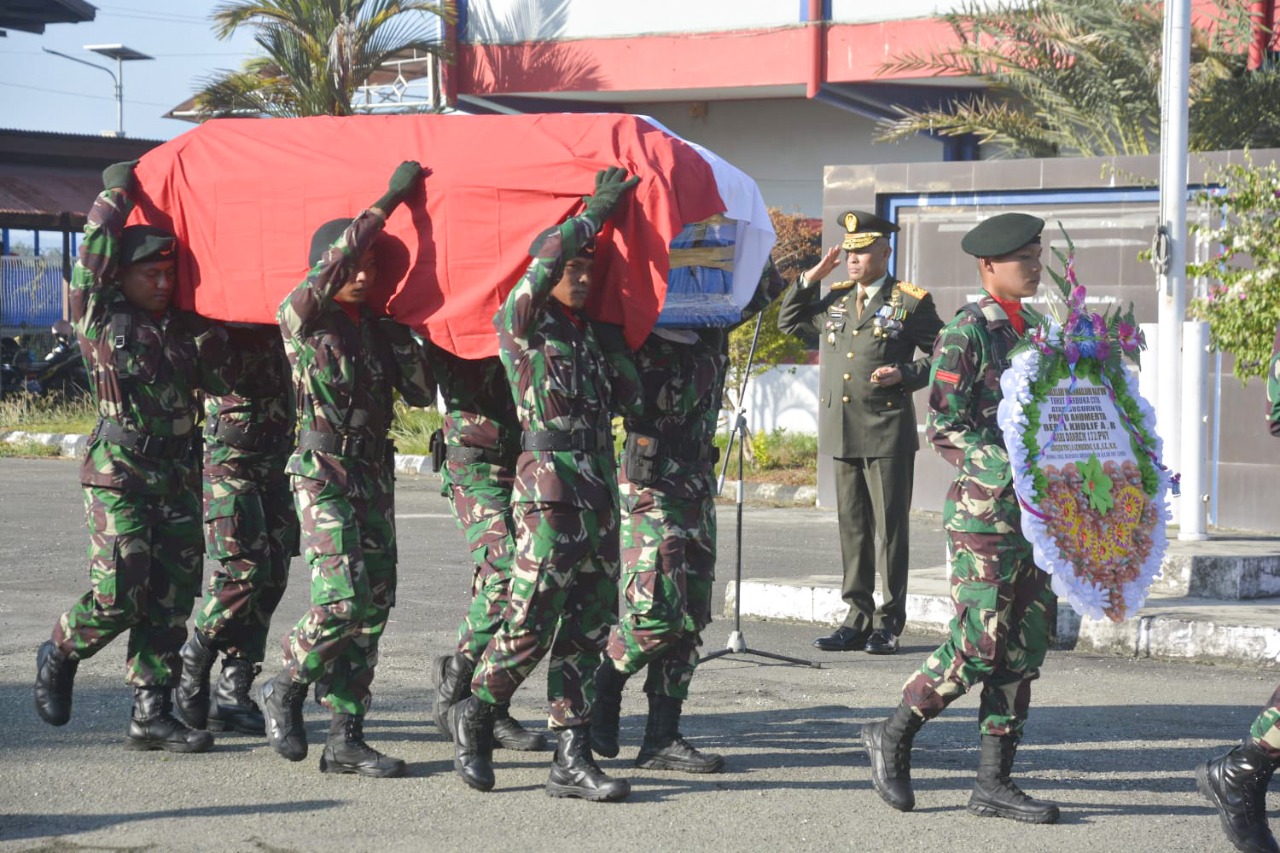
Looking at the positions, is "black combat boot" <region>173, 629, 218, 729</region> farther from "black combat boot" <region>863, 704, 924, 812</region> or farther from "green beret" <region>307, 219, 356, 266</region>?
"black combat boot" <region>863, 704, 924, 812</region>

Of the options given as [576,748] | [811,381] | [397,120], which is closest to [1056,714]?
[576,748]

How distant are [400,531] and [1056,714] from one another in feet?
21.1

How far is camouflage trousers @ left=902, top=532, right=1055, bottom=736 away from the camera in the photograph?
4.96 m

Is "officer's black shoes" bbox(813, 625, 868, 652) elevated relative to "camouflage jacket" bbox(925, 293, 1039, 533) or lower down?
lower down

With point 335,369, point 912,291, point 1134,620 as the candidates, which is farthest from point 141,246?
point 1134,620

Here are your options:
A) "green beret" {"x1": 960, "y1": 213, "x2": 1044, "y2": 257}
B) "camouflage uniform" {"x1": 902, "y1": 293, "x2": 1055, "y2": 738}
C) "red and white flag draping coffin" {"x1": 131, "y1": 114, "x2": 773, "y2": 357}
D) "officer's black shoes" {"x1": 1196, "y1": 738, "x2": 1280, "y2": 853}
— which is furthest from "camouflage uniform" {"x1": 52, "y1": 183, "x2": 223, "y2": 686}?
"officer's black shoes" {"x1": 1196, "y1": 738, "x2": 1280, "y2": 853}

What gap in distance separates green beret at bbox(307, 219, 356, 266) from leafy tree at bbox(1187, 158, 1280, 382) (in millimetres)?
6135

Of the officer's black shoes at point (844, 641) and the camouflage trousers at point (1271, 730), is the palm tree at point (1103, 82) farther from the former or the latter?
the camouflage trousers at point (1271, 730)

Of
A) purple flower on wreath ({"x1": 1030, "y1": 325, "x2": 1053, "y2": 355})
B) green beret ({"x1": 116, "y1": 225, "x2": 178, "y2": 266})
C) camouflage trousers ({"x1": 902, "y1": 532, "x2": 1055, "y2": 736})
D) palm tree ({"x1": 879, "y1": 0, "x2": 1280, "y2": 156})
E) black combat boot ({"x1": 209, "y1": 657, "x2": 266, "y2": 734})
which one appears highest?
palm tree ({"x1": 879, "y1": 0, "x2": 1280, "y2": 156})

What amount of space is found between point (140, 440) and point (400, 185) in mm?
1253

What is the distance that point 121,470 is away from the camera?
563 cm

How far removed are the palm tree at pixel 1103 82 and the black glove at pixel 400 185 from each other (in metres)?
9.97

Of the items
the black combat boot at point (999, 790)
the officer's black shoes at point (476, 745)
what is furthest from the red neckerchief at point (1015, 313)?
the officer's black shoes at point (476, 745)

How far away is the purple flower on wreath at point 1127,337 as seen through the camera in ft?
17.1
